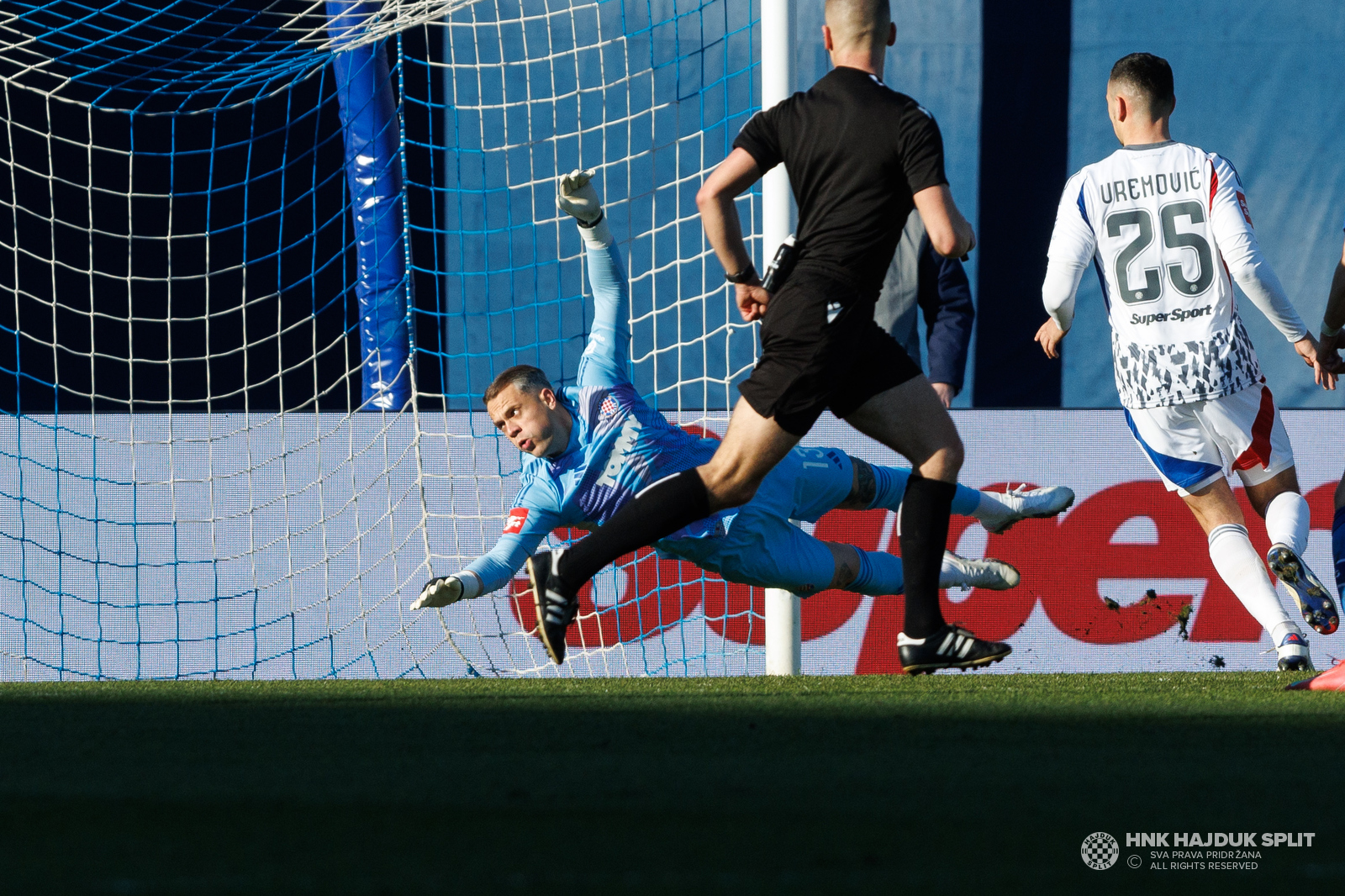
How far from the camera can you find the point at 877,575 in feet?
16.3

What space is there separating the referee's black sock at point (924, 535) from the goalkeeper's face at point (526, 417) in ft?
4.17

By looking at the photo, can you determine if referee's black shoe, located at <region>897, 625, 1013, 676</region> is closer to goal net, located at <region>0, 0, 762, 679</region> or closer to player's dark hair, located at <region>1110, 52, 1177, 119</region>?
player's dark hair, located at <region>1110, 52, 1177, 119</region>

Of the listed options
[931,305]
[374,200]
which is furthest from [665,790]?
[374,200]

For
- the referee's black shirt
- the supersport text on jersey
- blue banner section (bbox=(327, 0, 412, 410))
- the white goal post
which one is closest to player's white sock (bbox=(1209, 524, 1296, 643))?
the supersport text on jersey

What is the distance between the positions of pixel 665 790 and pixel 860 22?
218 cm

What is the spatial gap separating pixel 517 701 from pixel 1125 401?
1.95 metres

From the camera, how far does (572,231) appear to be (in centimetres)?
948

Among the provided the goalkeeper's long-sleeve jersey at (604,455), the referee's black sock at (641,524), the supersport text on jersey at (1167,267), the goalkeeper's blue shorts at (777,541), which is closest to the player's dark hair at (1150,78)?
the supersport text on jersey at (1167,267)

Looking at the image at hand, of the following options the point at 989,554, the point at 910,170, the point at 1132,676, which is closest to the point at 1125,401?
the point at 1132,676

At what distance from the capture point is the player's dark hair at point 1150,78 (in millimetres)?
4309

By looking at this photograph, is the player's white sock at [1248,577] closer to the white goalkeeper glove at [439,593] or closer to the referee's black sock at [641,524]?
the referee's black sock at [641,524]

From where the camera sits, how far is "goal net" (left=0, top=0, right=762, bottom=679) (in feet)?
19.9

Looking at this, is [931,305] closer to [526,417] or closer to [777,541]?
[777,541]

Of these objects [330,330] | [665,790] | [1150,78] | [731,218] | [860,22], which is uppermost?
[860,22]
